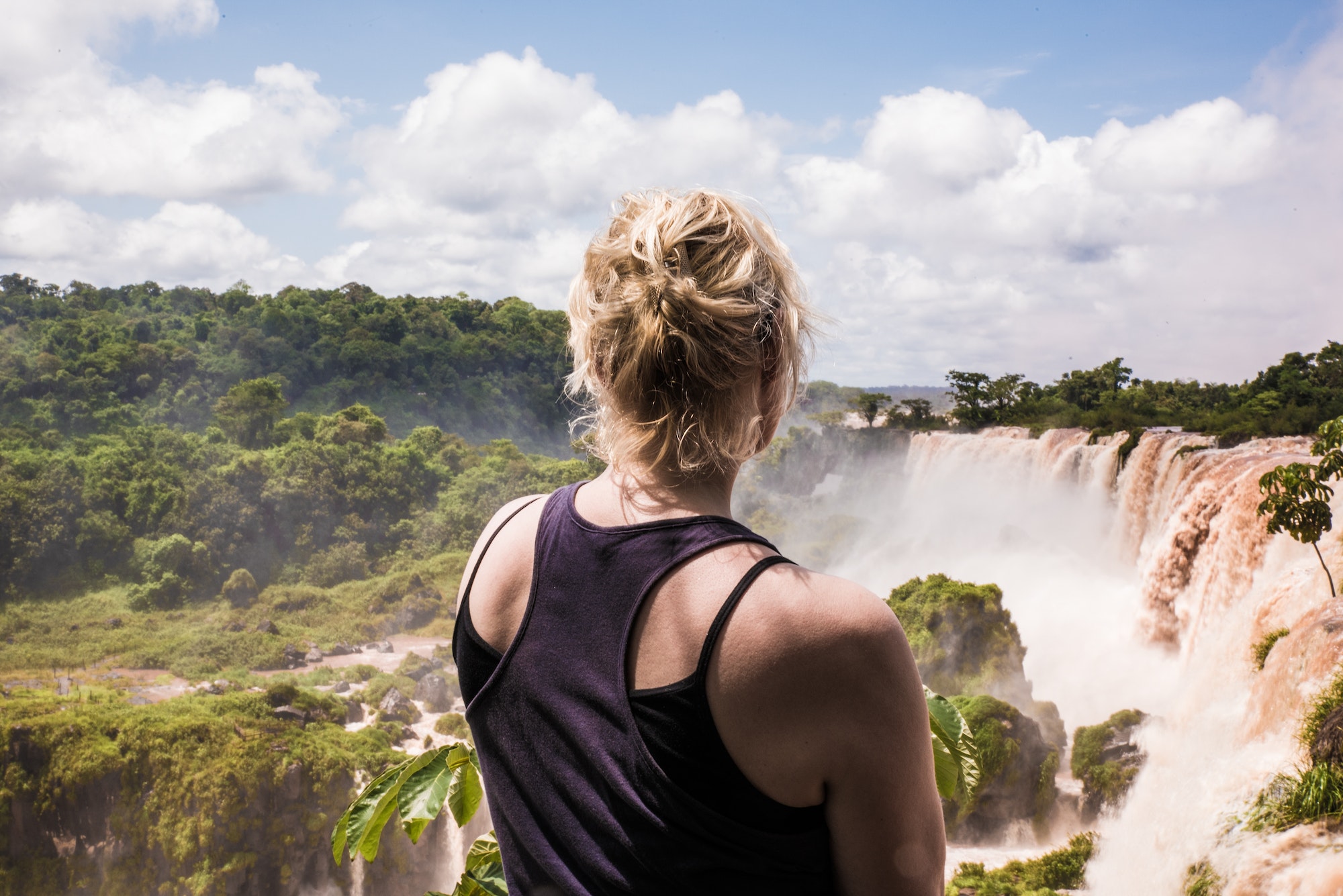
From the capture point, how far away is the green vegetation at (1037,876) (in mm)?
5848

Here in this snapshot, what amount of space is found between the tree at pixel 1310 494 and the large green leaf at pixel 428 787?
188 inches

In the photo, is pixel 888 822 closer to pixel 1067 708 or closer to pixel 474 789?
pixel 474 789

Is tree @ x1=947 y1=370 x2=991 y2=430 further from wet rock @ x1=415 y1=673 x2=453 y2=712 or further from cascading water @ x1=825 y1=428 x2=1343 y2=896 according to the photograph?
wet rock @ x1=415 y1=673 x2=453 y2=712

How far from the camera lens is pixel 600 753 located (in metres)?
0.56

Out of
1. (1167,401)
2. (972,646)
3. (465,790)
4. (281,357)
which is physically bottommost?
(972,646)

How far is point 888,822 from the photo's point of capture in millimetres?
537

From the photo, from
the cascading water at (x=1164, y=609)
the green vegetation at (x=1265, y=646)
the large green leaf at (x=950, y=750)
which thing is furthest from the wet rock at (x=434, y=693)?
the large green leaf at (x=950, y=750)

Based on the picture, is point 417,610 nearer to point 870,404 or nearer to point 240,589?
point 240,589

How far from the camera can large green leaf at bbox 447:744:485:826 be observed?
3.18ft

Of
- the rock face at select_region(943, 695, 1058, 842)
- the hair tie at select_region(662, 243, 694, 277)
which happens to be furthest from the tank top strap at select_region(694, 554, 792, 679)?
the rock face at select_region(943, 695, 1058, 842)

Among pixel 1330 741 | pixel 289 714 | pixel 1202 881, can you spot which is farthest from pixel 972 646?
pixel 289 714

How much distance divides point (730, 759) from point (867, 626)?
0.40 ft

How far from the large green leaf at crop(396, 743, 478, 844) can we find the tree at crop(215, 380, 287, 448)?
1530 cm

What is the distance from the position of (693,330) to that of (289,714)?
11.4 m
